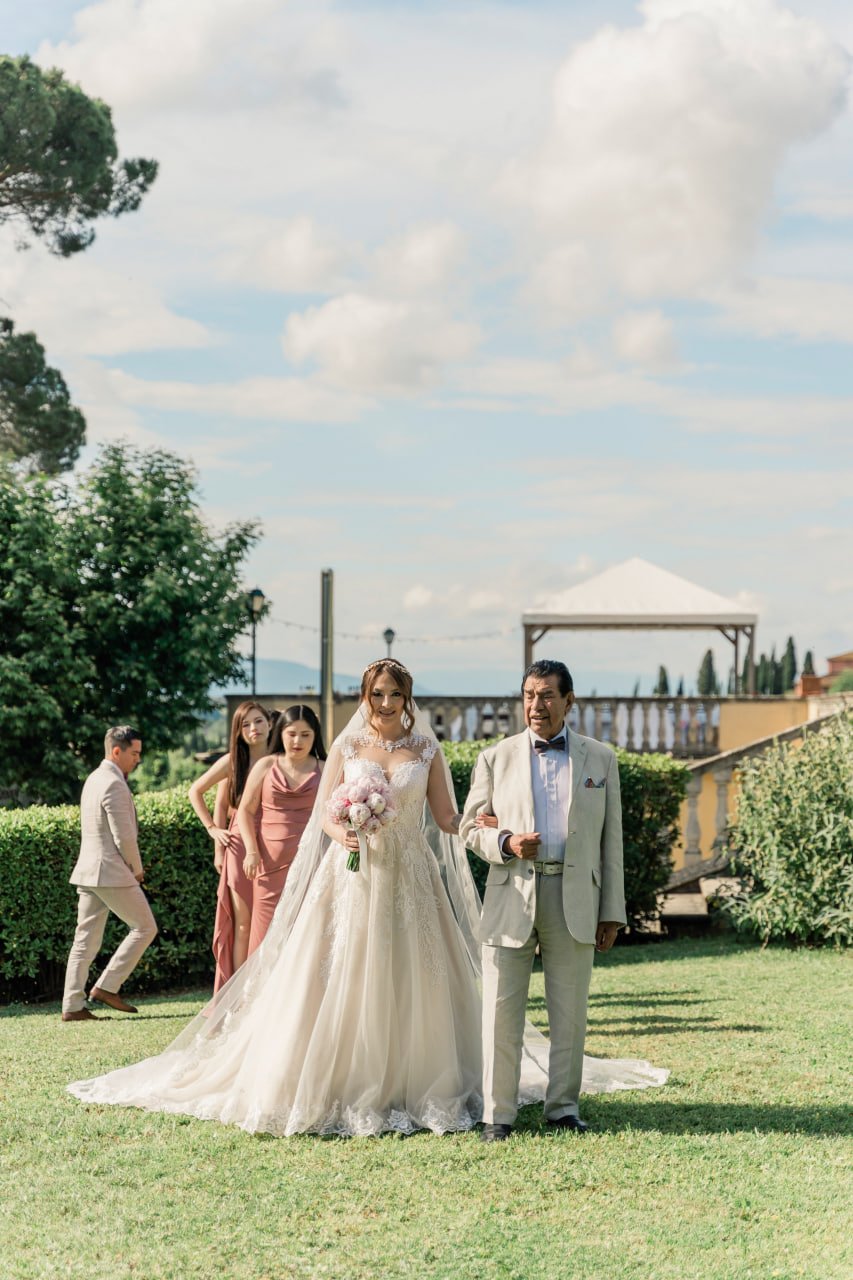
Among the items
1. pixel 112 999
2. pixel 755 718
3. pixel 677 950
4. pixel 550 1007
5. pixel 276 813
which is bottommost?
pixel 112 999

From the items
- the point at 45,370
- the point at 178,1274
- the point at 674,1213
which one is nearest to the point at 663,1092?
the point at 674,1213

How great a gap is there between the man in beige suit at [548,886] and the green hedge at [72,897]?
5.86 meters

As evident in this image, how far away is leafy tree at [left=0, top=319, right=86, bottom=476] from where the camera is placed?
91.2 feet

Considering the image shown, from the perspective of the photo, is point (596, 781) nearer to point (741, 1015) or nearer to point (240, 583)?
point (741, 1015)

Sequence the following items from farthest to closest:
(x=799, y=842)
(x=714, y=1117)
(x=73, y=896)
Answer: (x=799, y=842) < (x=73, y=896) < (x=714, y=1117)

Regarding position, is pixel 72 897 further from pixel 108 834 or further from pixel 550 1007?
pixel 550 1007

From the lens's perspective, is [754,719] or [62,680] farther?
[754,719]

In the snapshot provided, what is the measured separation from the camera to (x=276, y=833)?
28.3 ft

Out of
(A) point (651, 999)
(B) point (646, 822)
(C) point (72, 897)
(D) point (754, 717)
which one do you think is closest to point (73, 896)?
(C) point (72, 897)

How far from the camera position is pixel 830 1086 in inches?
269

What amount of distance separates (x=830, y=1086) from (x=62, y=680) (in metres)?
15.8

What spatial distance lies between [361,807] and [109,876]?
406 centimetres

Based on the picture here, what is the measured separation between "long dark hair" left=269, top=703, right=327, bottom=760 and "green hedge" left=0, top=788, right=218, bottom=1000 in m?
3.00

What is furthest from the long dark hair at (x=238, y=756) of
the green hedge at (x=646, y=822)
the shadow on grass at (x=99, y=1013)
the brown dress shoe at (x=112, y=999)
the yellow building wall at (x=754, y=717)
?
the yellow building wall at (x=754, y=717)
